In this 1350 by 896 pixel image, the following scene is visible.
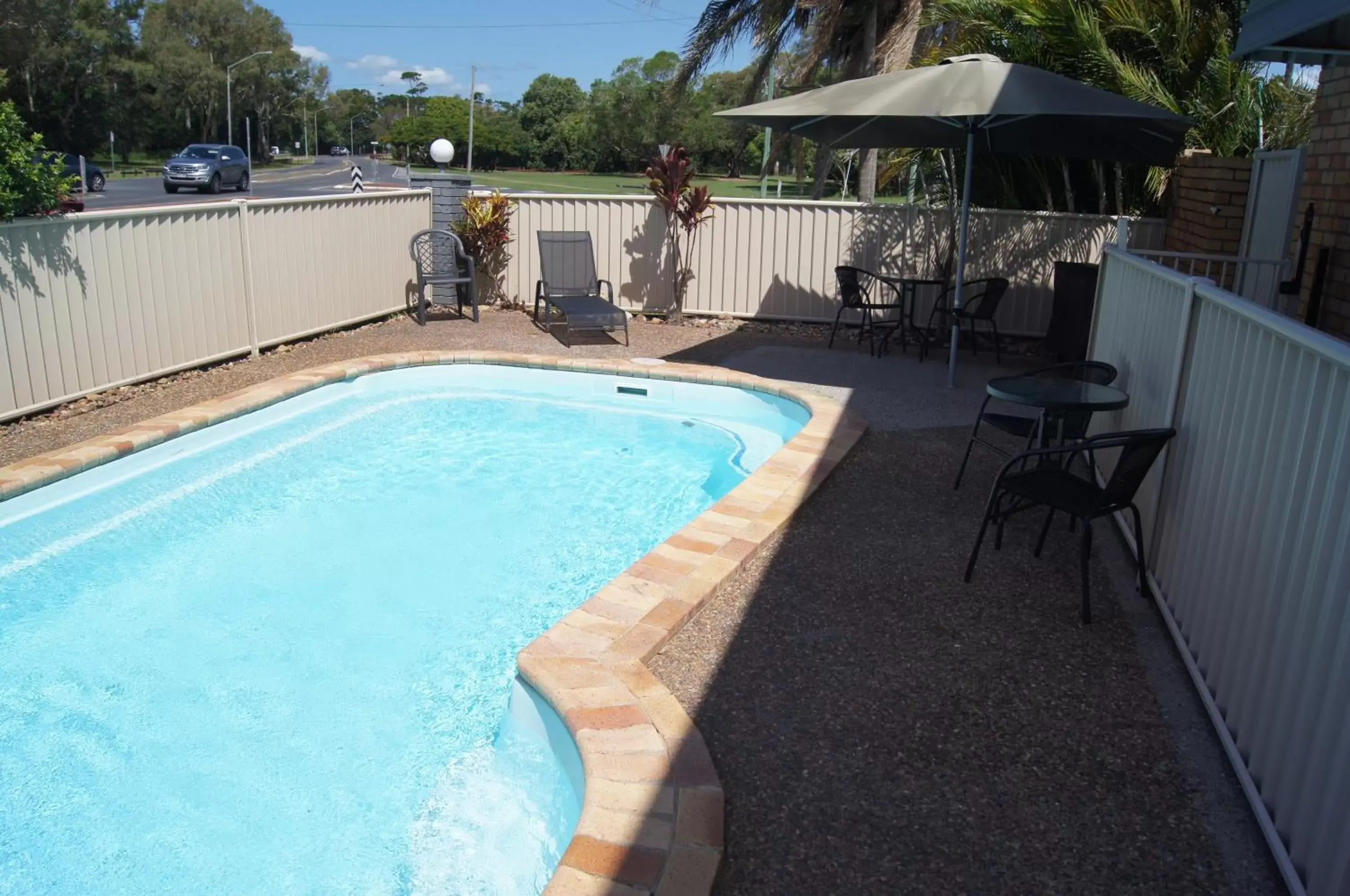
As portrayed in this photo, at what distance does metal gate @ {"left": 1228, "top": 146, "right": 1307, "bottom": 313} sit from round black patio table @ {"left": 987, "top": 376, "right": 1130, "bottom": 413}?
80.9 inches

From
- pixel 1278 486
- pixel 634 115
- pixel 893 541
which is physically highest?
pixel 634 115

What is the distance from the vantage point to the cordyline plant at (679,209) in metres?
10.5

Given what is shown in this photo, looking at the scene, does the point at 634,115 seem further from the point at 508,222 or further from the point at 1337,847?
the point at 1337,847

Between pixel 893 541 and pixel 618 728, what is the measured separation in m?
2.14

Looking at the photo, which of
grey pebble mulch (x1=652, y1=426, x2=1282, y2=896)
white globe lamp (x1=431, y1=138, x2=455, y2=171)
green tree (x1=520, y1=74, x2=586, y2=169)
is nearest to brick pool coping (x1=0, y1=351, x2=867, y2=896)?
grey pebble mulch (x1=652, y1=426, x2=1282, y2=896)

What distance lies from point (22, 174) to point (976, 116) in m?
Result: 6.06

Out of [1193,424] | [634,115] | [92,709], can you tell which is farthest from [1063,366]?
[634,115]

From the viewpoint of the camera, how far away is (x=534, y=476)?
673cm

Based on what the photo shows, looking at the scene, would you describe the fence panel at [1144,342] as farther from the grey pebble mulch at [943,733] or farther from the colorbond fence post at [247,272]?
the colorbond fence post at [247,272]

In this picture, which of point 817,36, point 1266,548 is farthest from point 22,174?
point 817,36

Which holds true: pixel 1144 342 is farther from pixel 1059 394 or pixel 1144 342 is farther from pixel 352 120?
pixel 352 120

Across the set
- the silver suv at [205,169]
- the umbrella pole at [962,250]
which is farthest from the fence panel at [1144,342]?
the silver suv at [205,169]

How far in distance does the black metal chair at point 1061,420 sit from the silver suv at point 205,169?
108ft

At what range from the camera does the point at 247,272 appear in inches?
322
